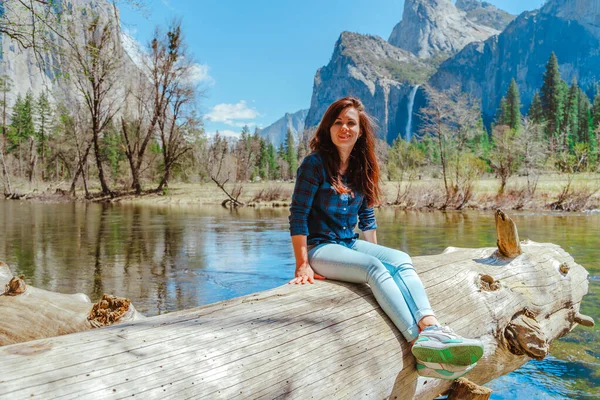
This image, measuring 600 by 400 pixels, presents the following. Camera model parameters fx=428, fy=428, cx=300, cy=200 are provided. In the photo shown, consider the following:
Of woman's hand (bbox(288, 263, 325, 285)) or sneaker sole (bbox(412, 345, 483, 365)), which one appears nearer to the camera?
sneaker sole (bbox(412, 345, 483, 365))

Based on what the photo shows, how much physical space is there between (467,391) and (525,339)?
0.74 metres

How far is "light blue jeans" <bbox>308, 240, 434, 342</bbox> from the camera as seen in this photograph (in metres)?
2.40

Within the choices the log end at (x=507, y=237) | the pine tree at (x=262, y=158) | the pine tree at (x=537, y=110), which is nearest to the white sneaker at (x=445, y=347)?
the log end at (x=507, y=237)

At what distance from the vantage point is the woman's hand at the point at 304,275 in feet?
8.91

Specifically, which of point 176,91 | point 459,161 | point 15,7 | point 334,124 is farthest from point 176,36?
point 334,124

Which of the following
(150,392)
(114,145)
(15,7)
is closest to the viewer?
(150,392)

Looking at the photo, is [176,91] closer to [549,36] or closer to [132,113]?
[132,113]

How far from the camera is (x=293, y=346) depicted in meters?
1.99

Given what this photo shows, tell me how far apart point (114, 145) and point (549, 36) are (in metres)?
162

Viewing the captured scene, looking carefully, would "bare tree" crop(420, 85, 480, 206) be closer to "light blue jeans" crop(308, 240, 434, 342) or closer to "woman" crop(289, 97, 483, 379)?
"woman" crop(289, 97, 483, 379)

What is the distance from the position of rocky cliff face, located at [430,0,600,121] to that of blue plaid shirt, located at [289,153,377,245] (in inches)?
6642

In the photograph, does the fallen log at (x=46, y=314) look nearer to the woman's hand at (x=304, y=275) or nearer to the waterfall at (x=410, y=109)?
the woman's hand at (x=304, y=275)

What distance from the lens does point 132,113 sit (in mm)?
38000

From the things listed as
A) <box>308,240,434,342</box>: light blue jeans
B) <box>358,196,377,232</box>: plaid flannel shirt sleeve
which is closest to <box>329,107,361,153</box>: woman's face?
<box>358,196,377,232</box>: plaid flannel shirt sleeve
